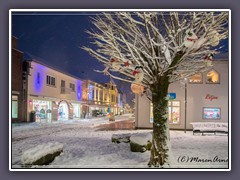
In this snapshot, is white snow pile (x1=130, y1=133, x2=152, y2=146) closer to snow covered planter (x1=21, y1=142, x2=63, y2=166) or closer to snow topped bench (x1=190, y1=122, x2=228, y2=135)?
snow covered planter (x1=21, y1=142, x2=63, y2=166)

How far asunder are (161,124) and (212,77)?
7.54m

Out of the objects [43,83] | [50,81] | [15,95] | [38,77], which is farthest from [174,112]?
[15,95]

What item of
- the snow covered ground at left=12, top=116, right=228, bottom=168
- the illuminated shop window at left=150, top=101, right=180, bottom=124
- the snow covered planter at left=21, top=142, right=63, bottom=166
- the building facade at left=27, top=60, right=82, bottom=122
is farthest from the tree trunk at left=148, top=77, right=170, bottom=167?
the illuminated shop window at left=150, top=101, right=180, bottom=124

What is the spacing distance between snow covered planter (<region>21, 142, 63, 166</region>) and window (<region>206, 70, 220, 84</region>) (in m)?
8.37

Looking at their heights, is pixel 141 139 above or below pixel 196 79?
below

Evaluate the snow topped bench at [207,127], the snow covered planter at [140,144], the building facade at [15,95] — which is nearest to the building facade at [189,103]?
the snow topped bench at [207,127]

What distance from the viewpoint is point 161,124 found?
580cm

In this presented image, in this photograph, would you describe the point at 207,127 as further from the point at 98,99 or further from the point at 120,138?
the point at 98,99

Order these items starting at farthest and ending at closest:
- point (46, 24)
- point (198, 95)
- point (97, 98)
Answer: point (97, 98) → point (198, 95) → point (46, 24)

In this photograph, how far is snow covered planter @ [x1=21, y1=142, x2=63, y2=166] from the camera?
5.74m

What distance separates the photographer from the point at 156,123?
19.1 feet
